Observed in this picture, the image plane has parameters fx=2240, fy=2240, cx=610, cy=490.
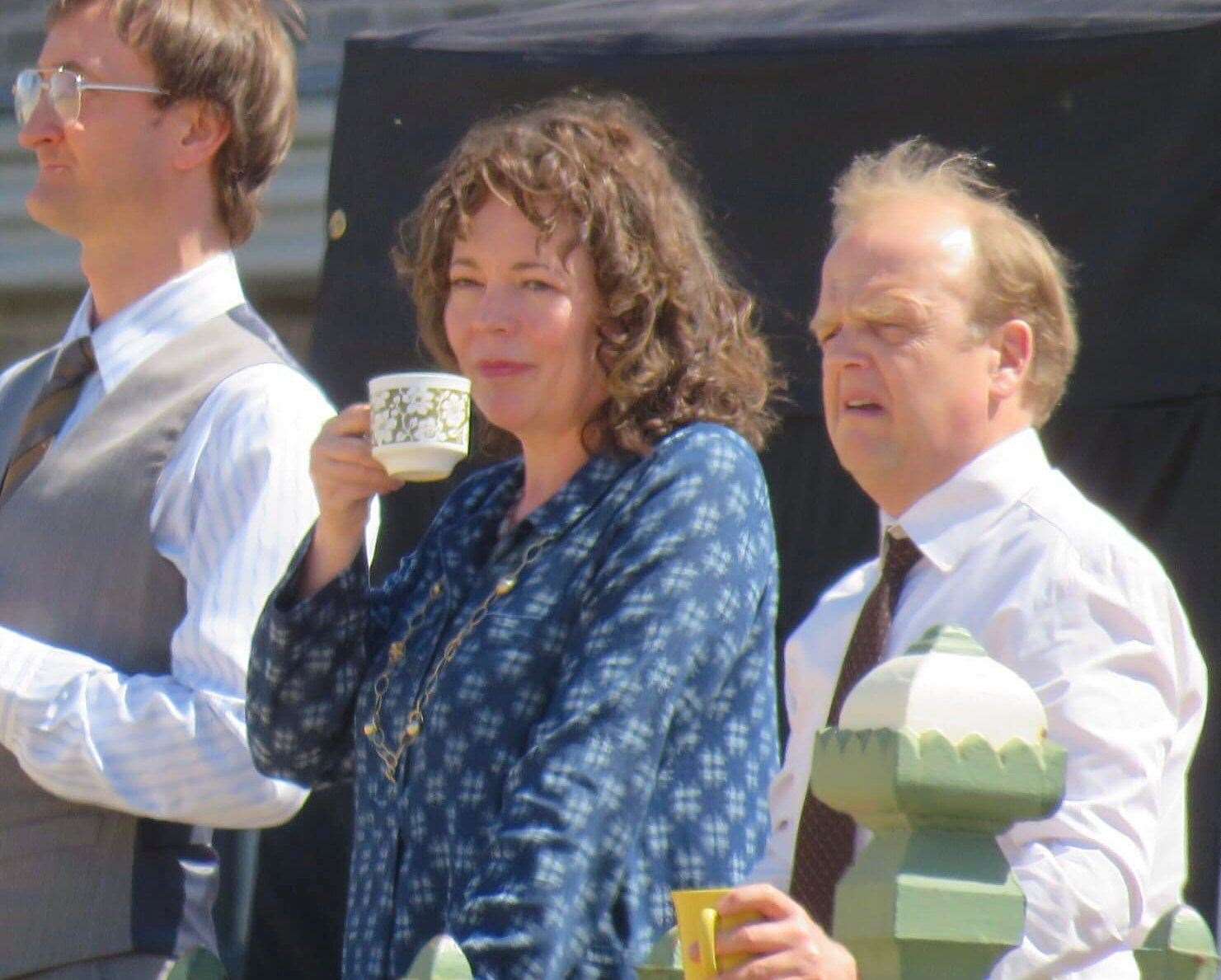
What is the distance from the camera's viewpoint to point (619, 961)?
192 centimetres

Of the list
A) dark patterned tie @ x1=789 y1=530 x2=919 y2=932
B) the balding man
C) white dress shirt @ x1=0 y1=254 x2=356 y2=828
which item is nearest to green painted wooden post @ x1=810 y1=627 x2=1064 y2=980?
the balding man

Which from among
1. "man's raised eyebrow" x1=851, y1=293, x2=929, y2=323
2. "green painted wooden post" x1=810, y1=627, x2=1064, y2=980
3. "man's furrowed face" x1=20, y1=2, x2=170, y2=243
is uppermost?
"man's furrowed face" x1=20, y1=2, x2=170, y2=243

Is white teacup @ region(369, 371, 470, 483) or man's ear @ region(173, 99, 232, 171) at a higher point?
man's ear @ region(173, 99, 232, 171)

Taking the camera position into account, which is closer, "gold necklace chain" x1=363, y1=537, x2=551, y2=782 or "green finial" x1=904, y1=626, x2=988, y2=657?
"green finial" x1=904, y1=626, x2=988, y2=657

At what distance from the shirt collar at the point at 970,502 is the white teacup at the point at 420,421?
0.41m

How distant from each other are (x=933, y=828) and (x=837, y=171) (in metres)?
2.04

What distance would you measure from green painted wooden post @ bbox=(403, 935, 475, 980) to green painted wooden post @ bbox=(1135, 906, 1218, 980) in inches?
16.7

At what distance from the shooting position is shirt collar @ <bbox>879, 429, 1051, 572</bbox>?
1.96m

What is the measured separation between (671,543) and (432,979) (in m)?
0.68

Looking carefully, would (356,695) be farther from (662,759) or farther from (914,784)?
(914,784)

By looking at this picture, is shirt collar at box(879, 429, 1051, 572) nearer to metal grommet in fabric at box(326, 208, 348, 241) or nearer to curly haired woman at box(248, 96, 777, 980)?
curly haired woman at box(248, 96, 777, 980)

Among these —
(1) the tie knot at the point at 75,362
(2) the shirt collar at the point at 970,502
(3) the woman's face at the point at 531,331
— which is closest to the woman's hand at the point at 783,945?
(2) the shirt collar at the point at 970,502

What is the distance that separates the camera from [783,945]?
1265mm

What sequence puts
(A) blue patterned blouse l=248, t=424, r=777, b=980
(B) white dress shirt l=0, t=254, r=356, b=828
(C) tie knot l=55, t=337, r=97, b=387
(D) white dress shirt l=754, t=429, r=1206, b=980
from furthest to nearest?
(C) tie knot l=55, t=337, r=97, b=387
(B) white dress shirt l=0, t=254, r=356, b=828
(A) blue patterned blouse l=248, t=424, r=777, b=980
(D) white dress shirt l=754, t=429, r=1206, b=980
